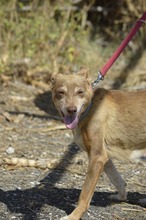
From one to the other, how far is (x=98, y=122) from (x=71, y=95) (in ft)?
1.18

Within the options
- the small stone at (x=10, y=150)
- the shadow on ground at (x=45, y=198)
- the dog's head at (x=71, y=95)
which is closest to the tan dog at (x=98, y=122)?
the dog's head at (x=71, y=95)

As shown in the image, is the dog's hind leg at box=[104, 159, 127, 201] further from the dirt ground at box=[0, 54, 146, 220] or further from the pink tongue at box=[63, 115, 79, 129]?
the pink tongue at box=[63, 115, 79, 129]

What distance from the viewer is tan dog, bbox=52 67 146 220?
15.5ft

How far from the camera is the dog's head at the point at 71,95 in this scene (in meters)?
4.68

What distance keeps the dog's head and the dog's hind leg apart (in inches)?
27.2

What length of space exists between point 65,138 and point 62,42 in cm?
304

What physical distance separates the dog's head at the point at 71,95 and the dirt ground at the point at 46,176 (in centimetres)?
81

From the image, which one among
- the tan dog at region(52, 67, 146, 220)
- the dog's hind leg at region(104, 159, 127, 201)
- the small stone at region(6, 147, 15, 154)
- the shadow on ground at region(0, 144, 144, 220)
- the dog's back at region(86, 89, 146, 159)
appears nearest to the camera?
the tan dog at region(52, 67, 146, 220)

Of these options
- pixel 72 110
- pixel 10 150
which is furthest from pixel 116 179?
pixel 10 150

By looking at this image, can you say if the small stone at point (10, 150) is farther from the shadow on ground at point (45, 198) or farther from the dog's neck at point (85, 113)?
the dog's neck at point (85, 113)

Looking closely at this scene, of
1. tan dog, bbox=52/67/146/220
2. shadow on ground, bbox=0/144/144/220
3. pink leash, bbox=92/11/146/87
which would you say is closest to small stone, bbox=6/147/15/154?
shadow on ground, bbox=0/144/144/220

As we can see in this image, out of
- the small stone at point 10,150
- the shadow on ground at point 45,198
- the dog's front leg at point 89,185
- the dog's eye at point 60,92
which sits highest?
the dog's eye at point 60,92

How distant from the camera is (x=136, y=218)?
4.86 metres

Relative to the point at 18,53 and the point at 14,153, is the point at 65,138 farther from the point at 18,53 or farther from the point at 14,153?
the point at 18,53
